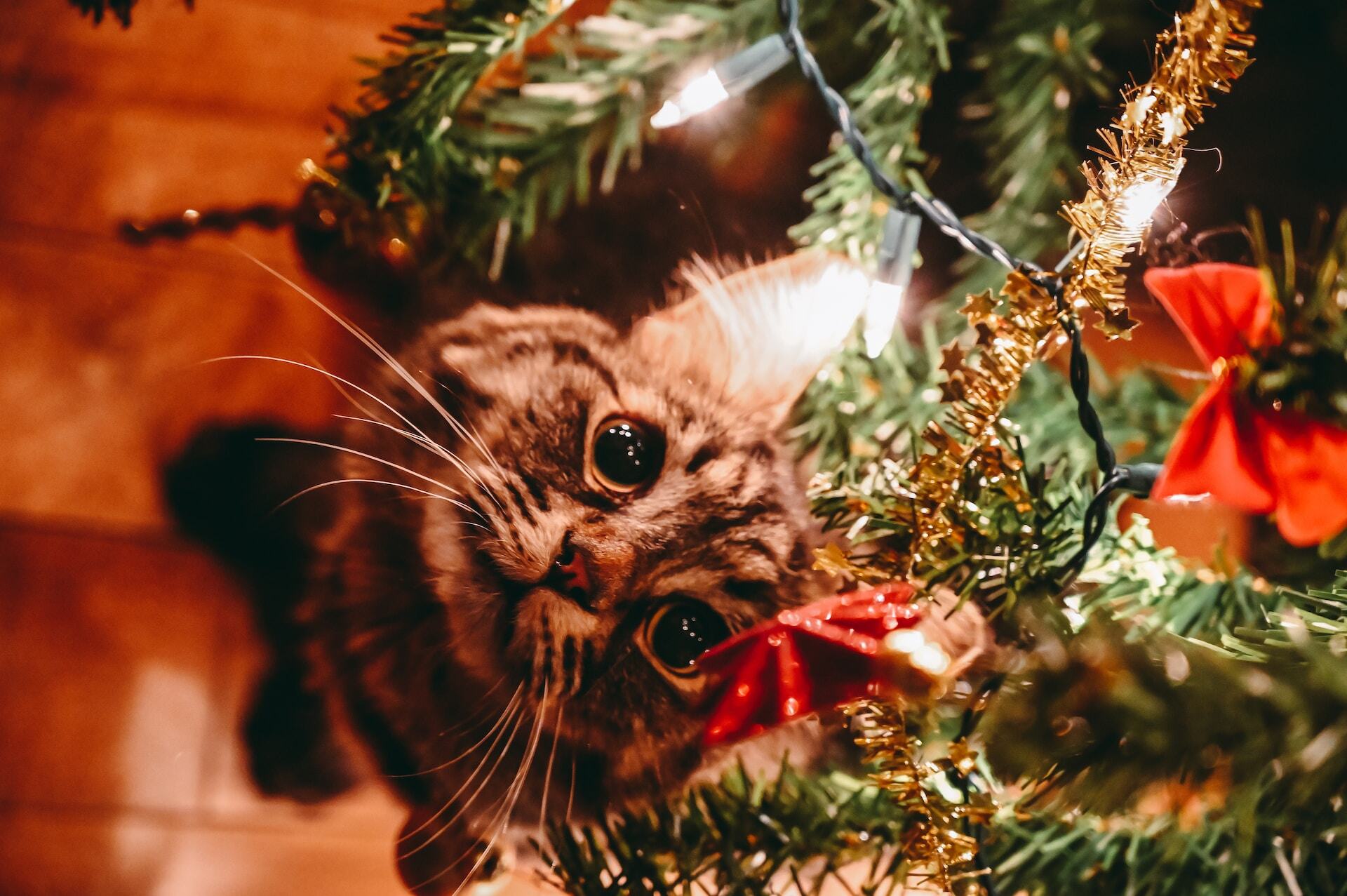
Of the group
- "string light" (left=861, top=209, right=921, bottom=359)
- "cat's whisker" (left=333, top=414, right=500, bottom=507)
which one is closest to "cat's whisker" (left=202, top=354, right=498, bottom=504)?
"cat's whisker" (left=333, top=414, right=500, bottom=507)

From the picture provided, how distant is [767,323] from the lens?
0.41m

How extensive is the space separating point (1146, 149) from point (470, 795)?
1.31 ft

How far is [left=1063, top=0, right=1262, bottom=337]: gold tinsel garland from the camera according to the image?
246mm

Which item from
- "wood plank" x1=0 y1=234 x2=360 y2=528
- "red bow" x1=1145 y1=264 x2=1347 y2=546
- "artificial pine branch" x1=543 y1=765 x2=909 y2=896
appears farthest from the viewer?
"wood plank" x1=0 y1=234 x2=360 y2=528

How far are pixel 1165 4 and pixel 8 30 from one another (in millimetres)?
641

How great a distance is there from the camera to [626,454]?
40 cm

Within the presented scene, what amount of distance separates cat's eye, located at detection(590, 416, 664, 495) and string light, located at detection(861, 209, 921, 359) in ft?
0.40

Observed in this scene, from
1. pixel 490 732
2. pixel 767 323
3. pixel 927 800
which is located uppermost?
pixel 767 323

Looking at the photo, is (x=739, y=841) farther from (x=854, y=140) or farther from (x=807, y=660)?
(x=854, y=140)

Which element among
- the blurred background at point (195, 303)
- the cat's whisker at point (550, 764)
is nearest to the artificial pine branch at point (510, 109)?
the blurred background at point (195, 303)

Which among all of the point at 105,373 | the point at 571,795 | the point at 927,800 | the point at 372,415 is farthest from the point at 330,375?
the point at 927,800

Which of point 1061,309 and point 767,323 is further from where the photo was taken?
point 767,323

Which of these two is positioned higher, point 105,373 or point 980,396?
point 105,373

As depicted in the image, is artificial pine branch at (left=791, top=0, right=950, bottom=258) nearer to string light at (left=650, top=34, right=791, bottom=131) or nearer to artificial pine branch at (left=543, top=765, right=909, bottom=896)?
string light at (left=650, top=34, right=791, bottom=131)
